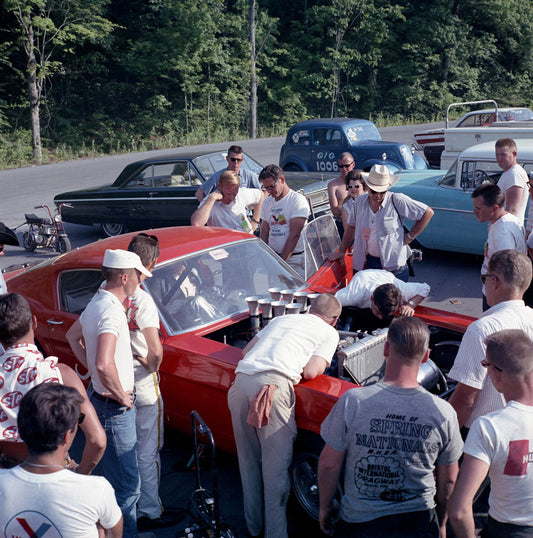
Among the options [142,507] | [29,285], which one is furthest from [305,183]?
[142,507]

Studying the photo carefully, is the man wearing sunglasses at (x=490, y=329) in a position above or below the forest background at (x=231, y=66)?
below

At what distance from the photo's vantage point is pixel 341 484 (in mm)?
3338

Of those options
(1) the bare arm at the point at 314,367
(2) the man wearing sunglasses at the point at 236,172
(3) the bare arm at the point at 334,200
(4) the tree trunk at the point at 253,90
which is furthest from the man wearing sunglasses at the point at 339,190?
(4) the tree trunk at the point at 253,90

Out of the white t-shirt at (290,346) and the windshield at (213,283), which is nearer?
the white t-shirt at (290,346)

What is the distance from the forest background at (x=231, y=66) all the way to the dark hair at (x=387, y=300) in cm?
2158

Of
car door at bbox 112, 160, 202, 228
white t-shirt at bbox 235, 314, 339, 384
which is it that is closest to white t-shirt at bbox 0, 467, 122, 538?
white t-shirt at bbox 235, 314, 339, 384

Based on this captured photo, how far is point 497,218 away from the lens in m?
4.98

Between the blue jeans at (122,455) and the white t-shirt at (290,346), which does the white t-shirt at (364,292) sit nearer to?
the white t-shirt at (290,346)

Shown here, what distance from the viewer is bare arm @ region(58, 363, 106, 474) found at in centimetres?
281

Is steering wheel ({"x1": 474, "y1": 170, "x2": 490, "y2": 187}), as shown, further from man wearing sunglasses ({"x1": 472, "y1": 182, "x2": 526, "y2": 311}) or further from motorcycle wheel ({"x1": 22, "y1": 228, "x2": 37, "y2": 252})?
motorcycle wheel ({"x1": 22, "y1": 228, "x2": 37, "y2": 252})

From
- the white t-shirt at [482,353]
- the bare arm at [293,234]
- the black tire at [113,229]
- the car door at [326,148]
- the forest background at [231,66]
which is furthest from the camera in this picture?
the forest background at [231,66]

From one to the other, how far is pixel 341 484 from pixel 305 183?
7185mm

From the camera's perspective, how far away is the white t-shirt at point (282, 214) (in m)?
6.19

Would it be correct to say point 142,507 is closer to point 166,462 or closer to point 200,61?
point 166,462
